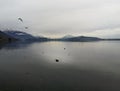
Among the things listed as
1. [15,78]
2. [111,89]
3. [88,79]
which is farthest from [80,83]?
[15,78]

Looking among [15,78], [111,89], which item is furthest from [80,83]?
[15,78]

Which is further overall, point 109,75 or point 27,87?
point 109,75

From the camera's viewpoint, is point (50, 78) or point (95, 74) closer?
point (50, 78)

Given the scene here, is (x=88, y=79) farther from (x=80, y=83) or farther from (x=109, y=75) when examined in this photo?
(x=109, y=75)

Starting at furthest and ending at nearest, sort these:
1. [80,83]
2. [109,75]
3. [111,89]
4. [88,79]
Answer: [109,75]
[88,79]
[80,83]
[111,89]

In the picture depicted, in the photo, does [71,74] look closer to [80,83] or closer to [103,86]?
[80,83]

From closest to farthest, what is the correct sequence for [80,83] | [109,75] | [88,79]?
[80,83]
[88,79]
[109,75]

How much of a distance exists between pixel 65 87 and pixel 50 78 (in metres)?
5.28

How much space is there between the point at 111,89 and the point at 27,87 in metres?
11.1

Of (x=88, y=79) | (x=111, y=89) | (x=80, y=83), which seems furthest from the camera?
(x=88, y=79)

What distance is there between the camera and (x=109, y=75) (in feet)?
95.7

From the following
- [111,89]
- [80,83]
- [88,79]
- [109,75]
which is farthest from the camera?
[109,75]

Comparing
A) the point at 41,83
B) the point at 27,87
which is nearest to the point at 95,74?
the point at 41,83

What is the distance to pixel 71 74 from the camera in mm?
30281
